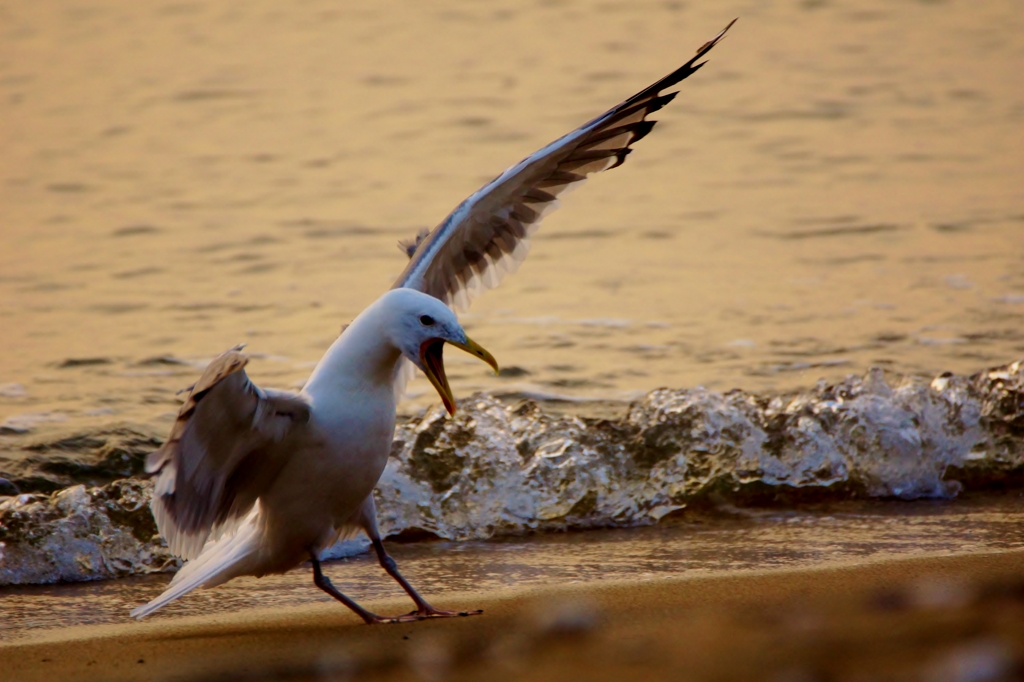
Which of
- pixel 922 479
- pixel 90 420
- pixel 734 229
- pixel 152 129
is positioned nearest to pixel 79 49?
pixel 152 129

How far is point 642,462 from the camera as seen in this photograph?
6414 mm

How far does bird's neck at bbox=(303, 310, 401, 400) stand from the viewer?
4.46 meters

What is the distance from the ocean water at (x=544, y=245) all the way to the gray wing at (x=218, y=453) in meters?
1.15

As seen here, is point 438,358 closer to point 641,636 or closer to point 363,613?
point 363,613

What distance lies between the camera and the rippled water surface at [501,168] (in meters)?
8.14

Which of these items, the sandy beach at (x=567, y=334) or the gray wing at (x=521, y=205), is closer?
the sandy beach at (x=567, y=334)

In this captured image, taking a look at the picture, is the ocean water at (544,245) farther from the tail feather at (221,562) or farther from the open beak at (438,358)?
the open beak at (438,358)

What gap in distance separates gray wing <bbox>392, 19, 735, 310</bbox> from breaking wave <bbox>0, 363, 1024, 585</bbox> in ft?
2.84

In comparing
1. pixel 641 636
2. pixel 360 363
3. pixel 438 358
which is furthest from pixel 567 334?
pixel 641 636

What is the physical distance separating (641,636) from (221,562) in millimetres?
1474

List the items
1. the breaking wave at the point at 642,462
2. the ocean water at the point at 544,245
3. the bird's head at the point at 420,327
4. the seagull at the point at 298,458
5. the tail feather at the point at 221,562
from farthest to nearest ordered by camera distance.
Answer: the ocean water at the point at 544,245, the breaking wave at the point at 642,462, the tail feather at the point at 221,562, the bird's head at the point at 420,327, the seagull at the point at 298,458

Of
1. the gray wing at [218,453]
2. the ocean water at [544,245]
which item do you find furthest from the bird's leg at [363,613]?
Answer: the ocean water at [544,245]

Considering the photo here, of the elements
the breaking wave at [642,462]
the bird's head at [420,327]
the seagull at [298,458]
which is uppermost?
the bird's head at [420,327]

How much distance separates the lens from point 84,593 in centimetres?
529
